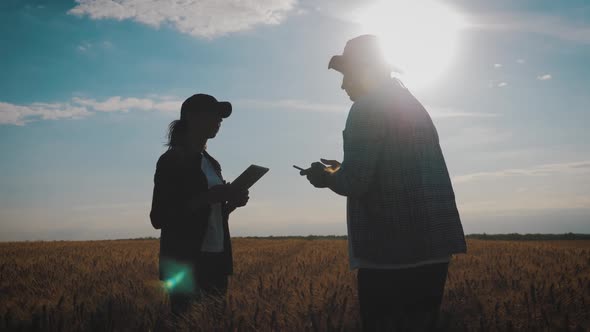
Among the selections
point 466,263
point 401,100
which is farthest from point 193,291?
point 466,263

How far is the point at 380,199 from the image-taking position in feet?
8.80

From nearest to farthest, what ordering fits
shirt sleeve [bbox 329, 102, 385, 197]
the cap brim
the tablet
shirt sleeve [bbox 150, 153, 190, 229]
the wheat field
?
shirt sleeve [bbox 329, 102, 385, 197]
the wheat field
shirt sleeve [bbox 150, 153, 190, 229]
the tablet
the cap brim

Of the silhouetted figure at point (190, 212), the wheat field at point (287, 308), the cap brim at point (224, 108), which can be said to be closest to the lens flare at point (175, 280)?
the silhouetted figure at point (190, 212)

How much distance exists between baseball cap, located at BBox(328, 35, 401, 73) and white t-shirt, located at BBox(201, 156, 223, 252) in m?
1.47

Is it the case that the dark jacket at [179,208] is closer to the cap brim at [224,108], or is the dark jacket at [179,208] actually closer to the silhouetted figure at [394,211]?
the cap brim at [224,108]

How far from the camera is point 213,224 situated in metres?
3.66

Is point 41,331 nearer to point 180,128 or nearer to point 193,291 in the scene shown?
point 193,291

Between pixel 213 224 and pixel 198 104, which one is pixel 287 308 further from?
pixel 198 104

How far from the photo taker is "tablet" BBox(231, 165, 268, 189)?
11.9ft

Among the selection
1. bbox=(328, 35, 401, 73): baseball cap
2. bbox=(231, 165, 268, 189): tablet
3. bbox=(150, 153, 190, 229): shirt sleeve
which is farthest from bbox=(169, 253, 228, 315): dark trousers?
bbox=(328, 35, 401, 73): baseball cap

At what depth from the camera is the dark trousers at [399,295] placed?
2.64 m

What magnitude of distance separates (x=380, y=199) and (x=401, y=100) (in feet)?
1.97

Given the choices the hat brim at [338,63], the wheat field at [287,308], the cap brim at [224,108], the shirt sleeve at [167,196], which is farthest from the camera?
the cap brim at [224,108]

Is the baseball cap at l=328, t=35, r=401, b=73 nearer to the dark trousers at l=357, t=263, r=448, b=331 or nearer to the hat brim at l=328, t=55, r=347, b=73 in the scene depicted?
the hat brim at l=328, t=55, r=347, b=73
